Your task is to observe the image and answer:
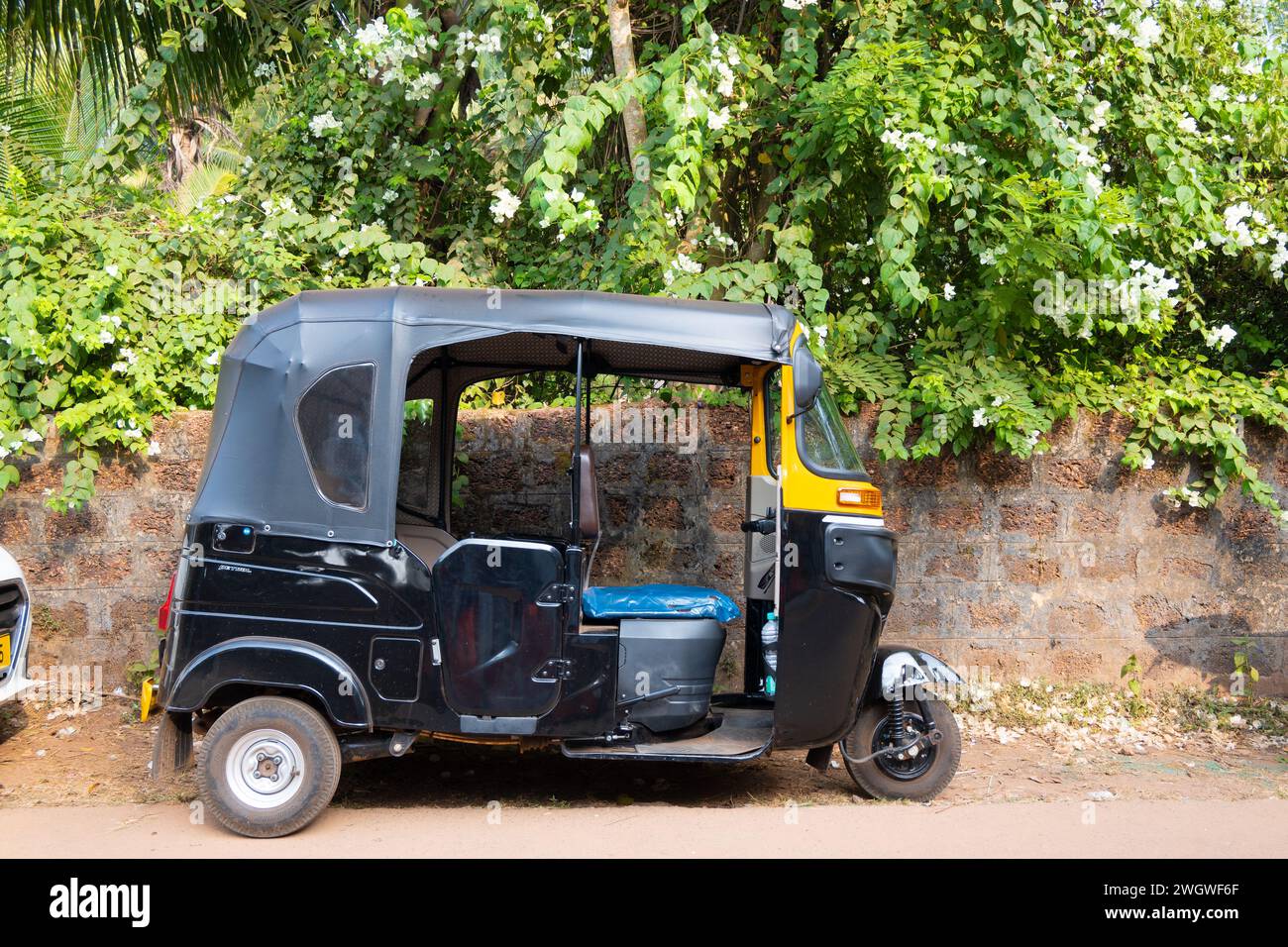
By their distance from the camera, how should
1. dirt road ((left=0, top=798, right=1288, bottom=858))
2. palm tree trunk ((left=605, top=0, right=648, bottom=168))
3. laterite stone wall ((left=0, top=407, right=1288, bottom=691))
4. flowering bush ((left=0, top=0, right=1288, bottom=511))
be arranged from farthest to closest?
palm tree trunk ((left=605, top=0, right=648, bottom=168))
laterite stone wall ((left=0, top=407, right=1288, bottom=691))
flowering bush ((left=0, top=0, right=1288, bottom=511))
dirt road ((left=0, top=798, right=1288, bottom=858))

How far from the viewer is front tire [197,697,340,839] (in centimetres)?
510

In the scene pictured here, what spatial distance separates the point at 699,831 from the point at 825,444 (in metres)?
1.92

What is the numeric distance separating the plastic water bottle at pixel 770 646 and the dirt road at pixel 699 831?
634 mm

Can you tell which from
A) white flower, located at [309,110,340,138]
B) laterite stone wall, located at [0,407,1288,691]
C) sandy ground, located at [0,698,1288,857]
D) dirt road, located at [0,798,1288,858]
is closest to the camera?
dirt road, located at [0,798,1288,858]

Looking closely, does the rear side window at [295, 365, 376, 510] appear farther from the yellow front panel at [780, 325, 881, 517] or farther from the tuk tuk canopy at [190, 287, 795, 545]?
the yellow front panel at [780, 325, 881, 517]

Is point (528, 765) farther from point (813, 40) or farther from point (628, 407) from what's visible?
point (813, 40)

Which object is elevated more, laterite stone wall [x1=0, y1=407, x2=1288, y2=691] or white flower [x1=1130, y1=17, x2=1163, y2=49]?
white flower [x1=1130, y1=17, x2=1163, y2=49]

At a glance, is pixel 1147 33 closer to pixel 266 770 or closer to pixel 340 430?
pixel 340 430

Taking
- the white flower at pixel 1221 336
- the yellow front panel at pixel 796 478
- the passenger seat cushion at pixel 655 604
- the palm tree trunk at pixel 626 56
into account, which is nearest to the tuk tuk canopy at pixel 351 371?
the yellow front panel at pixel 796 478

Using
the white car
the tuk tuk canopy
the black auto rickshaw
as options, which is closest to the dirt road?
the black auto rickshaw

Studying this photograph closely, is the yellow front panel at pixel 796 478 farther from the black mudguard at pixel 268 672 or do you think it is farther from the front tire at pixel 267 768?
the front tire at pixel 267 768

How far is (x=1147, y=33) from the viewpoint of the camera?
7.30 meters

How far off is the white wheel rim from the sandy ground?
20 cm

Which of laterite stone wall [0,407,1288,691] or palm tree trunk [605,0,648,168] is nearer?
laterite stone wall [0,407,1288,691]
